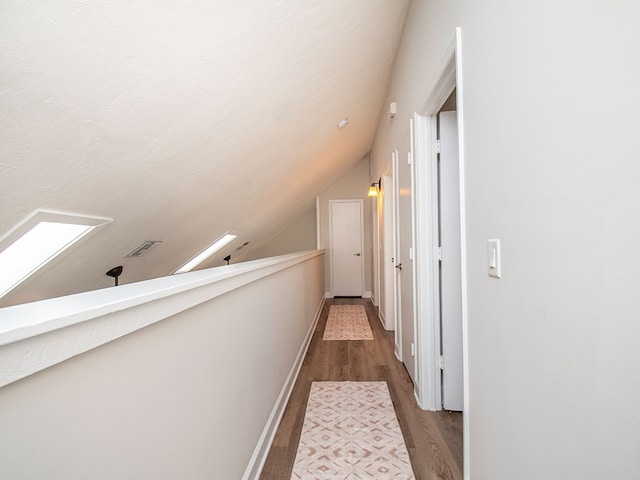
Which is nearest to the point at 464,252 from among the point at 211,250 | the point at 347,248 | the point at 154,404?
the point at 154,404

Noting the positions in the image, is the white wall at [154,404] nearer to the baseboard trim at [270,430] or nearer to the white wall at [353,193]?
the baseboard trim at [270,430]

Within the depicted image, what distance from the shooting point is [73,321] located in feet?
1.59

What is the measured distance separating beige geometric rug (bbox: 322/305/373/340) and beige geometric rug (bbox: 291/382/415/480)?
4.79 ft

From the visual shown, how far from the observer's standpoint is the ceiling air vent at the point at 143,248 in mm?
2622

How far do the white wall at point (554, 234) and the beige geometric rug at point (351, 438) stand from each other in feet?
1.91

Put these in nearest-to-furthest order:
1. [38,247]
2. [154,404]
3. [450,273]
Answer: [154,404], [38,247], [450,273]

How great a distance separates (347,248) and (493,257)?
5.75m

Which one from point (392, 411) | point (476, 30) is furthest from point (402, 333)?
point (476, 30)

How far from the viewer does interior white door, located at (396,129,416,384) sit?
2.49 meters

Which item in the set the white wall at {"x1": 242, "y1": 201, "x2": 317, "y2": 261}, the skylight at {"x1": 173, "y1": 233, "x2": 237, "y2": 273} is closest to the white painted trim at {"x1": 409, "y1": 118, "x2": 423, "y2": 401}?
the skylight at {"x1": 173, "y1": 233, "x2": 237, "y2": 273}

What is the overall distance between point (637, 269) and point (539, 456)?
57 centimetres

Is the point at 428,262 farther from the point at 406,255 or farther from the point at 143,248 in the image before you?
the point at 143,248

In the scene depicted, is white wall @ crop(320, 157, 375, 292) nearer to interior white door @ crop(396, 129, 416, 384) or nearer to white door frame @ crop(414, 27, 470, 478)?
interior white door @ crop(396, 129, 416, 384)

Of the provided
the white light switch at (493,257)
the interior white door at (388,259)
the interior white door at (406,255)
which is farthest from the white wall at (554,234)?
the interior white door at (388,259)
